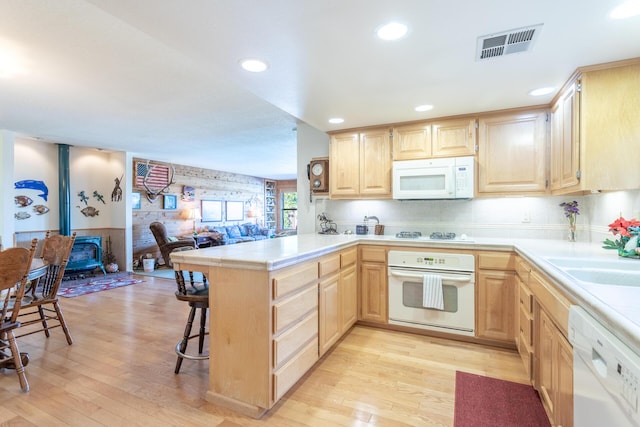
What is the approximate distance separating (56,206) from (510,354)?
7.17 m

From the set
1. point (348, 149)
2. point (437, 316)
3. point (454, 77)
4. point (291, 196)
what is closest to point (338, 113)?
point (348, 149)

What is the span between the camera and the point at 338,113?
2.96 m

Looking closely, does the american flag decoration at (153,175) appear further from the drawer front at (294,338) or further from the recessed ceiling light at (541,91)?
the recessed ceiling light at (541,91)

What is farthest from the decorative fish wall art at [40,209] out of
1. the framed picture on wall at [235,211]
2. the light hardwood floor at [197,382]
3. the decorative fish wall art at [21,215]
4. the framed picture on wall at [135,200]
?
the framed picture on wall at [235,211]

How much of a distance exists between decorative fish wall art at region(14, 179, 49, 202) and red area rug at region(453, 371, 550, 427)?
6.84m

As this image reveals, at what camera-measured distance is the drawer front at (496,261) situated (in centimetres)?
251

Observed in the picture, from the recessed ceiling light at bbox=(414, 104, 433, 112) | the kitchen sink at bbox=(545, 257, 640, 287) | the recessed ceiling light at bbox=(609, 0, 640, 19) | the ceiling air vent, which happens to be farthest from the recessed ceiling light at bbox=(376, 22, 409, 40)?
the kitchen sink at bbox=(545, 257, 640, 287)

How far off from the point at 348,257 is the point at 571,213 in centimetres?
206

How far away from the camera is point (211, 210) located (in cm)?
855

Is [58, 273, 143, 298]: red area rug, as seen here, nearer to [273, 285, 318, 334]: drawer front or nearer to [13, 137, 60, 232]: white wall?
[13, 137, 60, 232]: white wall

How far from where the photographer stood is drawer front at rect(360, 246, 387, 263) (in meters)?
2.97

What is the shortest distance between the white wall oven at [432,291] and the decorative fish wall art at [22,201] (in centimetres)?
609

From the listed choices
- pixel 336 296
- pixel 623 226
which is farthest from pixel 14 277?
pixel 623 226

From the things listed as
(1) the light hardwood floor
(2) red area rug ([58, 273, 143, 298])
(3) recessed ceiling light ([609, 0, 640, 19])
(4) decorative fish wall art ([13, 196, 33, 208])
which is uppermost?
(3) recessed ceiling light ([609, 0, 640, 19])
